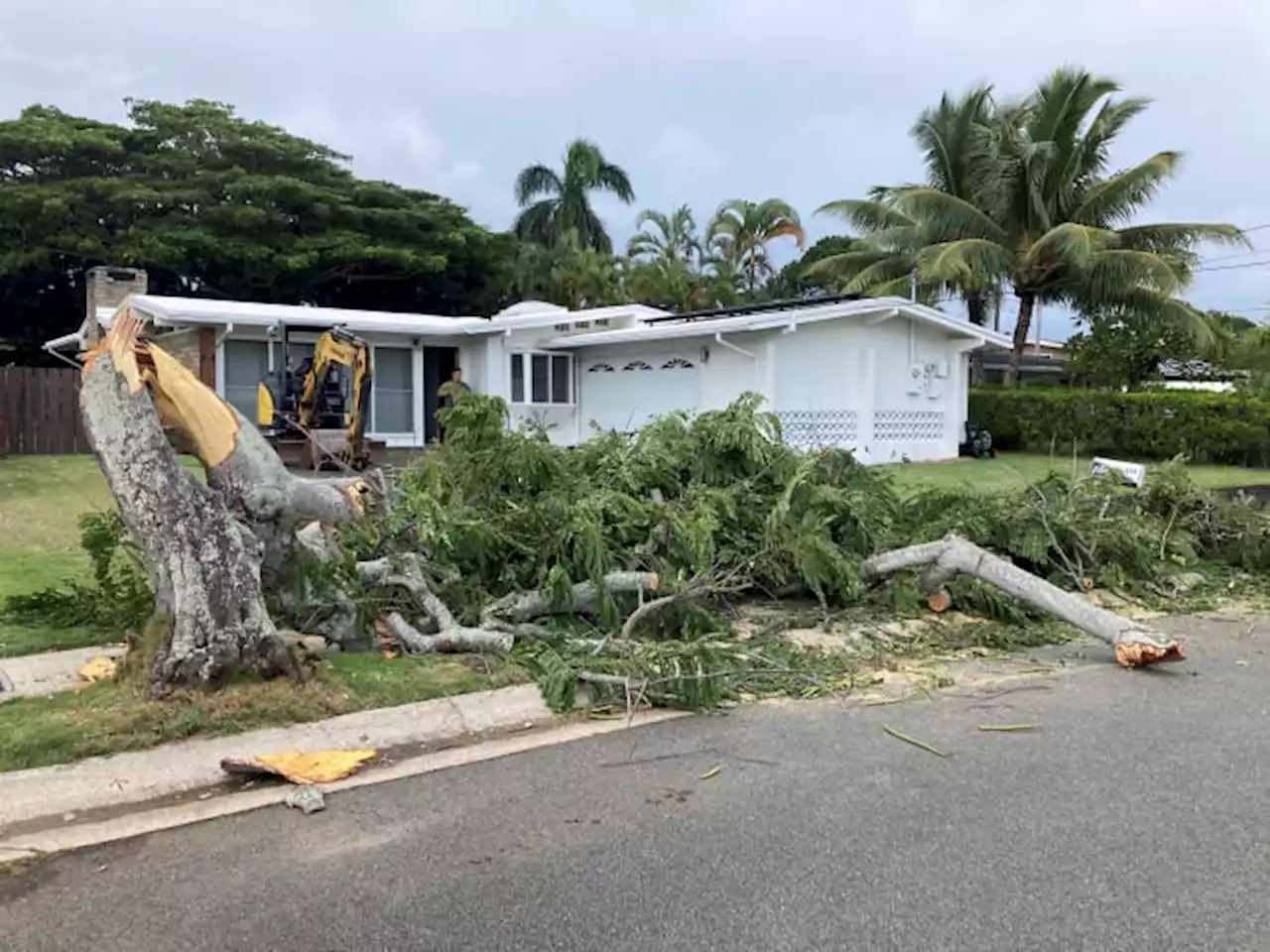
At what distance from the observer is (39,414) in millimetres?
23156

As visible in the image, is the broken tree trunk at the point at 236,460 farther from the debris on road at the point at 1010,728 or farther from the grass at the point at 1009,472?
the grass at the point at 1009,472

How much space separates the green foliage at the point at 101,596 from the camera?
21.9 feet

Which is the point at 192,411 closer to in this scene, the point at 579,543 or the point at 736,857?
the point at 579,543

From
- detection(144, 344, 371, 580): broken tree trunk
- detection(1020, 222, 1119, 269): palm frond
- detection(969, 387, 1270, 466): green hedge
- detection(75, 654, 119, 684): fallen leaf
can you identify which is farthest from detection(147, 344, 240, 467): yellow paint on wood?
detection(1020, 222, 1119, 269): palm frond

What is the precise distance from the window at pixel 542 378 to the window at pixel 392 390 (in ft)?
7.47

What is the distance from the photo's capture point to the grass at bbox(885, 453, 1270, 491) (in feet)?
59.3

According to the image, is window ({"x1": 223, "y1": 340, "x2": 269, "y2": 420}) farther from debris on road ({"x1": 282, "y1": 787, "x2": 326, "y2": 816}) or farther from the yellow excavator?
debris on road ({"x1": 282, "y1": 787, "x2": 326, "y2": 816})

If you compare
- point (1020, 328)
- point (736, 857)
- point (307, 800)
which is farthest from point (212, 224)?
point (736, 857)

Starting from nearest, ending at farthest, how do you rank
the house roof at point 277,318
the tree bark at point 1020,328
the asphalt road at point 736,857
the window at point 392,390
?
the asphalt road at point 736,857, the house roof at point 277,318, the window at point 392,390, the tree bark at point 1020,328

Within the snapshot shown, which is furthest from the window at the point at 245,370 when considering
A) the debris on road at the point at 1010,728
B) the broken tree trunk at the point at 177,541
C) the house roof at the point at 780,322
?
the debris on road at the point at 1010,728

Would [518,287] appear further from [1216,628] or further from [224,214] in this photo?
[1216,628]

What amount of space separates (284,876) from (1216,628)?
23.4 feet

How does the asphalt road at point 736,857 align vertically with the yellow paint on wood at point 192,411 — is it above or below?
below

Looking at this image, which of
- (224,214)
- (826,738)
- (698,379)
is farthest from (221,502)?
(224,214)
